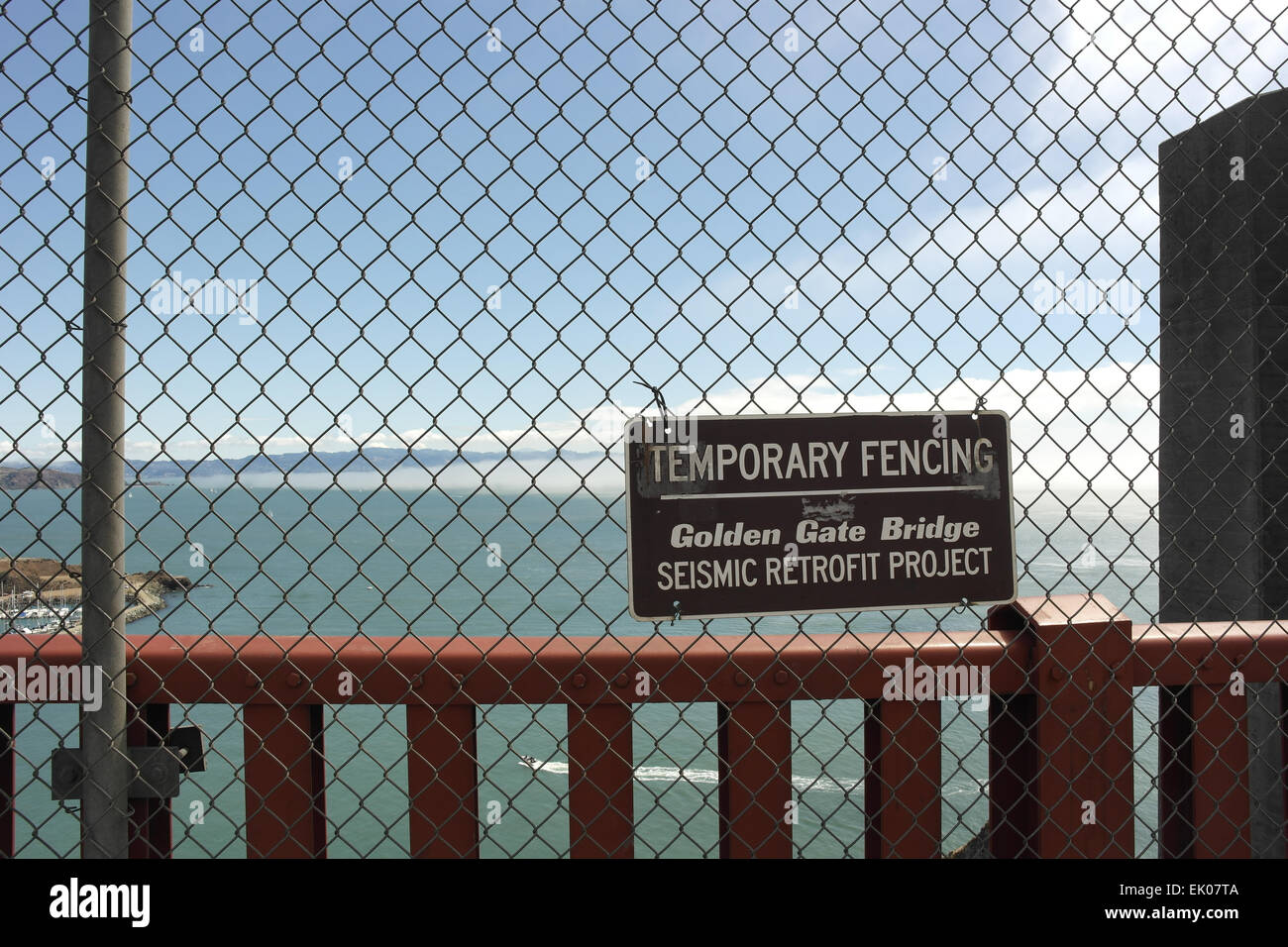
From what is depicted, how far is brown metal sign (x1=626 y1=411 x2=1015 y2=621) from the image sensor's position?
2.12 meters

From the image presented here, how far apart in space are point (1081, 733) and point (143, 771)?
8.29ft

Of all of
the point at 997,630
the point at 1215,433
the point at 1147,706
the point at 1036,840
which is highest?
the point at 1215,433

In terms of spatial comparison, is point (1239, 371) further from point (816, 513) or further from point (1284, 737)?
point (816, 513)

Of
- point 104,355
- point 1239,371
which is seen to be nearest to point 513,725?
point 1239,371

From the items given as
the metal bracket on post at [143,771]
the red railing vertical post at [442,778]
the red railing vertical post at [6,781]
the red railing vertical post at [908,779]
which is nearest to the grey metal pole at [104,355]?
the metal bracket on post at [143,771]

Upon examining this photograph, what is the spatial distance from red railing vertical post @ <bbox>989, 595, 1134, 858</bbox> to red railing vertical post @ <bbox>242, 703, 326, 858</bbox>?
6.54 feet

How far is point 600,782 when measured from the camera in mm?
2146

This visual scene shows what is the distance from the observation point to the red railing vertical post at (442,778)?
2.10m

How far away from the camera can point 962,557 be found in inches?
88.1

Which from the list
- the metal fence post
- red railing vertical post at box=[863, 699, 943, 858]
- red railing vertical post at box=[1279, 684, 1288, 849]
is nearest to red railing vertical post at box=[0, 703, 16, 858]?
red railing vertical post at box=[863, 699, 943, 858]
